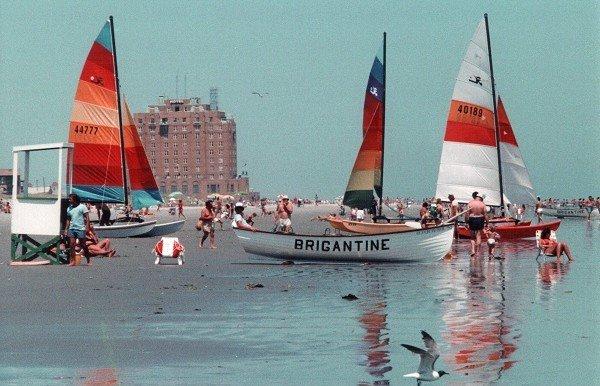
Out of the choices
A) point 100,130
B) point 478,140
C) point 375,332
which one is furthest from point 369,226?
point 375,332

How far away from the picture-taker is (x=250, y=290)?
22.6 metres

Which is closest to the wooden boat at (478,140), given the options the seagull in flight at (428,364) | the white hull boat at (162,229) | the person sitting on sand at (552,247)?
the white hull boat at (162,229)

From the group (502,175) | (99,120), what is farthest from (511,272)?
(99,120)

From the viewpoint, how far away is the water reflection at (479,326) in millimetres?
12648

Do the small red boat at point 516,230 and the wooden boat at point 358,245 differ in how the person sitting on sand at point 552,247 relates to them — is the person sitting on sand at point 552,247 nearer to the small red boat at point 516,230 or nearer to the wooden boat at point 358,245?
the wooden boat at point 358,245

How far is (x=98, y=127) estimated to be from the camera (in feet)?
175

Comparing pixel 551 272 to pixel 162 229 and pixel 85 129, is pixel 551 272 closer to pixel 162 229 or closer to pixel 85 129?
pixel 162 229

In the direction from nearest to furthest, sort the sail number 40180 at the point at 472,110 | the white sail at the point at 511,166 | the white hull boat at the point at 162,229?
the white hull boat at the point at 162,229 → the sail number 40180 at the point at 472,110 → the white sail at the point at 511,166

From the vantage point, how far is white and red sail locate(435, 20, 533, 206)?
52.4m

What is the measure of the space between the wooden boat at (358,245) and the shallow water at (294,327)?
10.3 feet

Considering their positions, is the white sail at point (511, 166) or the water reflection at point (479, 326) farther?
the white sail at point (511, 166)

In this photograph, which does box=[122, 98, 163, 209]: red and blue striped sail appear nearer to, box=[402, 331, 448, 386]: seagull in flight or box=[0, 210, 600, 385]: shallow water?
box=[0, 210, 600, 385]: shallow water

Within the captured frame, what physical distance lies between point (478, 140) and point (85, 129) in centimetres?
1799

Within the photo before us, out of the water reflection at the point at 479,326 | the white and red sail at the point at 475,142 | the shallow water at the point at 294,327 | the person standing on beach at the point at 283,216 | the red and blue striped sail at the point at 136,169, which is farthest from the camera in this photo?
the red and blue striped sail at the point at 136,169
